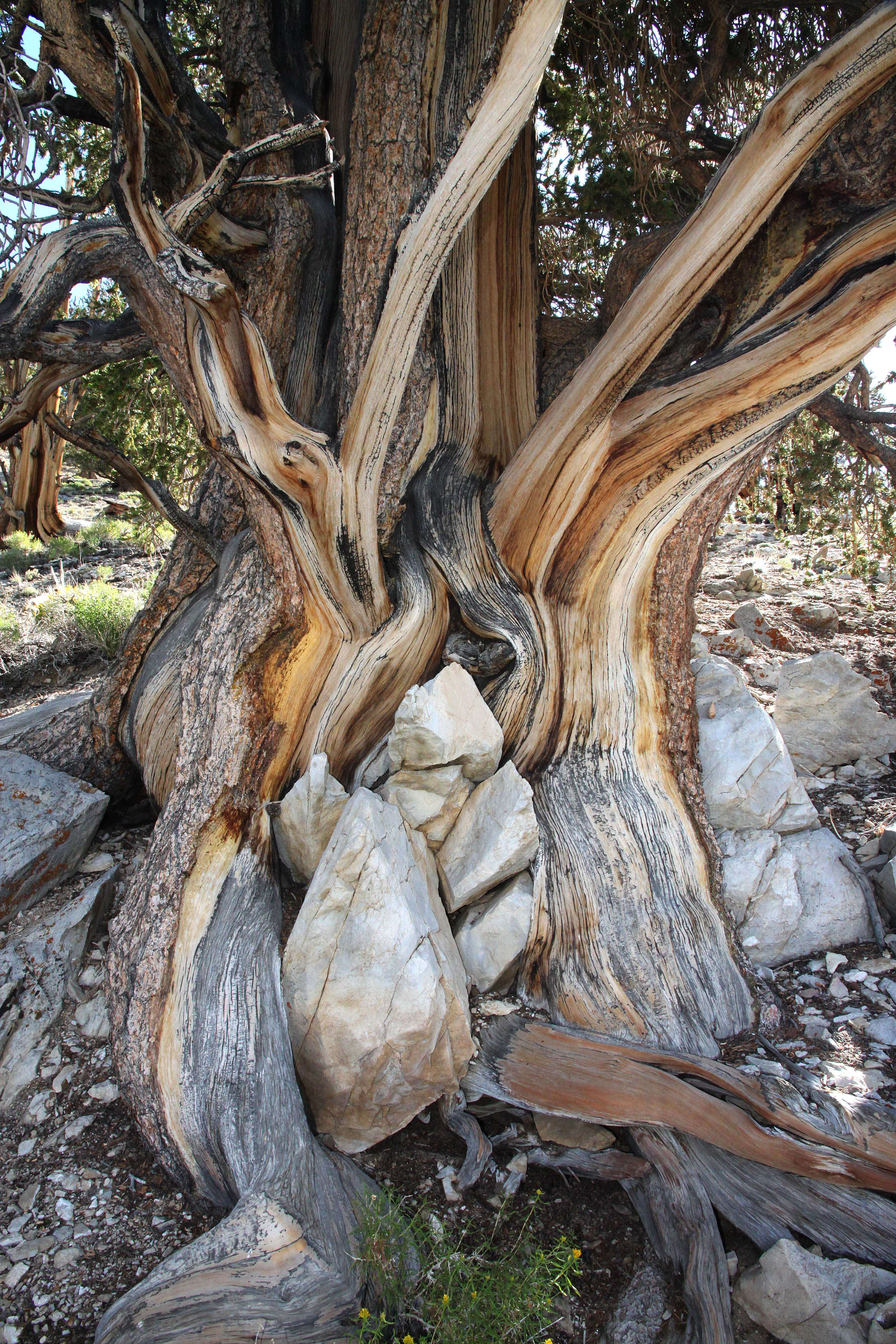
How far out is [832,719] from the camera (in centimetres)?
384

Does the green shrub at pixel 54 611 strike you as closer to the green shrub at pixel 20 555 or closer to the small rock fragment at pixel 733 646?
the green shrub at pixel 20 555

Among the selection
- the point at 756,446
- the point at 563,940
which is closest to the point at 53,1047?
the point at 563,940

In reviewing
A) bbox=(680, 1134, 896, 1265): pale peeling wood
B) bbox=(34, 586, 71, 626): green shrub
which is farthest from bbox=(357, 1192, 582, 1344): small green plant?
bbox=(34, 586, 71, 626): green shrub

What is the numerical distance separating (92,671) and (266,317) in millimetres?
3320

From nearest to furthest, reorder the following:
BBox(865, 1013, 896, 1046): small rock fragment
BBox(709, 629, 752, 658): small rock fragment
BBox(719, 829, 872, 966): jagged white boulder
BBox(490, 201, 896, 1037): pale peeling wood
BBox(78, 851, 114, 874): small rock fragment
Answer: BBox(865, 1013, 896, 1046): small rock fragment
BBox(490, 201, 896, 1037): pale peeling wood
BBox(719, 829, 872, 966): jagged white boulder
BBox(78, 851, 114, 874): small rock fragment
BBox(709, 629, 752, 658): small rock fragment

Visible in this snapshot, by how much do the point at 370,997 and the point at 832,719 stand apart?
265 cm

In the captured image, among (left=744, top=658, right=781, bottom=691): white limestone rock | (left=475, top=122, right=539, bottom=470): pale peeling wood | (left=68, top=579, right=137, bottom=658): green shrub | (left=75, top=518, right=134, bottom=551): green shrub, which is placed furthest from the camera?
(left=75, top=518, right=134, bottom=551): green shrub

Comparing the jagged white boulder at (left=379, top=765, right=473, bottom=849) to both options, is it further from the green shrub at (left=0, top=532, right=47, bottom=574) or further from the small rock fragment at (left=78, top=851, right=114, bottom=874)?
the green shrub at (left=0, top=532, right=47, bottom=574)

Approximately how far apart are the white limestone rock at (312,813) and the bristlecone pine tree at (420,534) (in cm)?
14

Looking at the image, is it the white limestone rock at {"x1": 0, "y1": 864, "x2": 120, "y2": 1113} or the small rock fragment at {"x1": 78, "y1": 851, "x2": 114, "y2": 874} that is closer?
the white limestone rock at {"x1": 0, "y1": 864, "x2": 120, "y2": 1113}

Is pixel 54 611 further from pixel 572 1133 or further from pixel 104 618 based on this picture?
pixel 572 1133

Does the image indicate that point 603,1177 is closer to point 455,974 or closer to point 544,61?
point 455,974

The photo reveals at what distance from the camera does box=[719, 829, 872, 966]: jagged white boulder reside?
9.74 feet

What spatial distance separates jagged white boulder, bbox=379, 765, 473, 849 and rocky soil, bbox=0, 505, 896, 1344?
0.56 m
